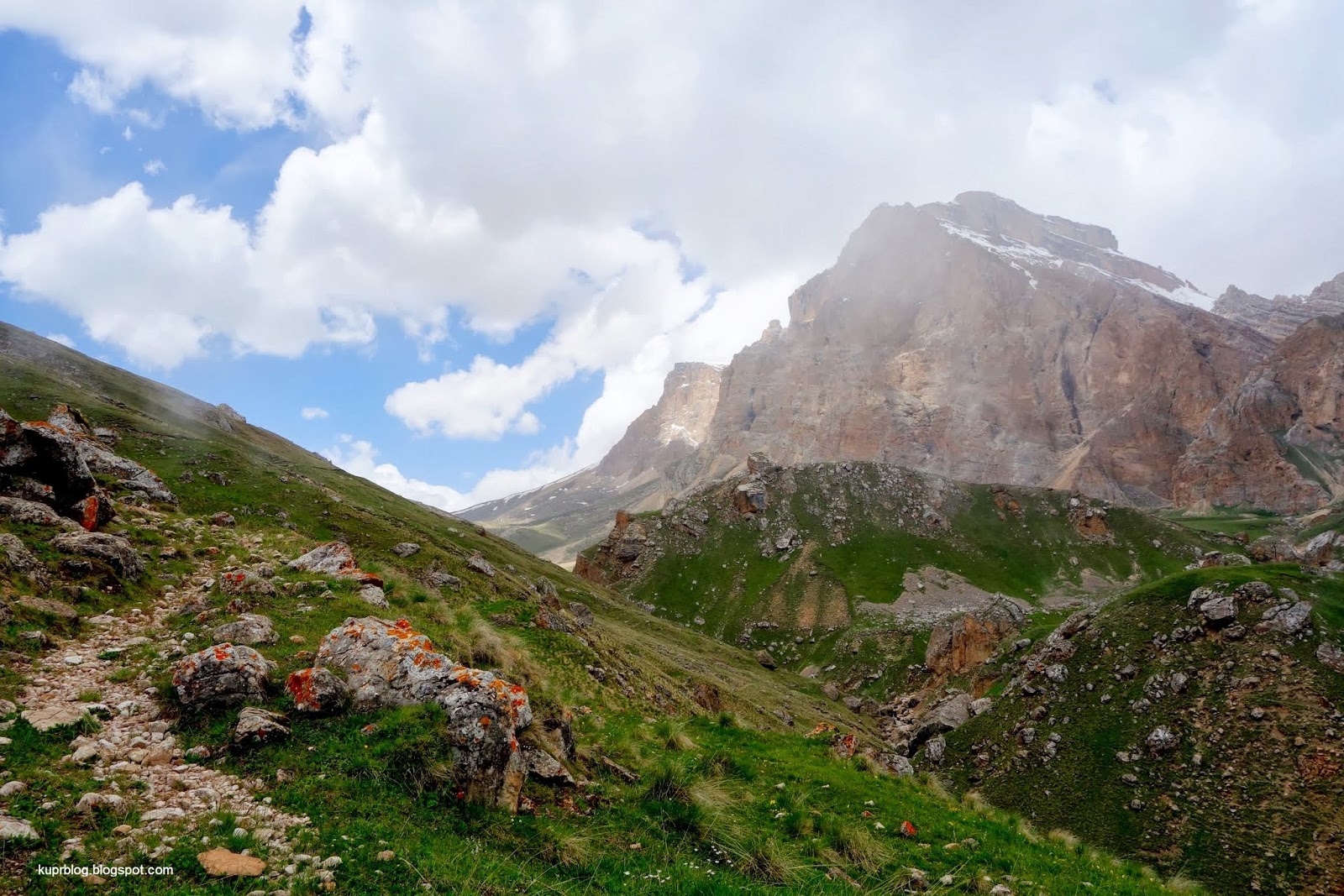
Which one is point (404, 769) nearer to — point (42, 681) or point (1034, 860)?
point (42, 681)

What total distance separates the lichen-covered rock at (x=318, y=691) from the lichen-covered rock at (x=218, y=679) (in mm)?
612

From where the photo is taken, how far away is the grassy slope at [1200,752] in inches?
1057

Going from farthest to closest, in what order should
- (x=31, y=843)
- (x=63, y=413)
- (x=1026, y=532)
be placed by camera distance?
(x=1026, y=532) < (x=63, y=413) < (x=31, y=843)

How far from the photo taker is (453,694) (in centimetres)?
1241

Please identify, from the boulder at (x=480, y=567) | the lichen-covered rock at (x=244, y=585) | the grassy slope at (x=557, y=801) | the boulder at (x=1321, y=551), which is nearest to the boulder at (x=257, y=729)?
the grassy slope at (x=557, y=801)

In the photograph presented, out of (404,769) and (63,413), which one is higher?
(63,413)

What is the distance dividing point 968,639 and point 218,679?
8206 cm

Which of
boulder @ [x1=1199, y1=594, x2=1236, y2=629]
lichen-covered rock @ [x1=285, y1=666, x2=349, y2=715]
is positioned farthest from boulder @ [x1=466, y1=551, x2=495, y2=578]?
boulder @ [x1=1199, y1=594, x2=1236, y2=629]

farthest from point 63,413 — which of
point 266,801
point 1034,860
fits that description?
point 1034,860

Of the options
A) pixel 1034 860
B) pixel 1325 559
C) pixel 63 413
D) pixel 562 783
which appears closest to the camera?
pixel 562 783

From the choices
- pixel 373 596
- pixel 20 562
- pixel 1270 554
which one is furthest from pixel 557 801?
pixel 1270 554

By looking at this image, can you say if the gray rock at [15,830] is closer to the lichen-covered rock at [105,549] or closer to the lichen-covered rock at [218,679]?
the lichen-covered rock at [218,679]

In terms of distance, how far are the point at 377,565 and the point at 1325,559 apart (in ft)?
390

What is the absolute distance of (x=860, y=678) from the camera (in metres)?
88.3
